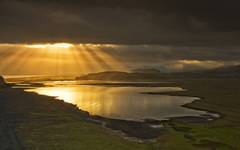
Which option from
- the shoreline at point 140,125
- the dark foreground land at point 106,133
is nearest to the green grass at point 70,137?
the dark foreground land at point 106,133

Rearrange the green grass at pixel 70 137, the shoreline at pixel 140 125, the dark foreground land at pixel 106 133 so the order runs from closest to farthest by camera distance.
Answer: the green grass at pixel 70 137, the dark foreground land at pixel 106 133, the shoreline at pixel 140 125

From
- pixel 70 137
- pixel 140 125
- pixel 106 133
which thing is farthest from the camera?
pixel 140 125

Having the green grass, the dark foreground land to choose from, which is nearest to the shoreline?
A: the dark foreground land

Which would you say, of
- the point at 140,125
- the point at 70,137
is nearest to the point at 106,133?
the point at 70,137

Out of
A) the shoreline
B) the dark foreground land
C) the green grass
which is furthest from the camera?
the shoreline

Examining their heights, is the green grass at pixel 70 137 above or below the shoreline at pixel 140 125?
above

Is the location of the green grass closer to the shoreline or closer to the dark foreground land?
the dark foreground land

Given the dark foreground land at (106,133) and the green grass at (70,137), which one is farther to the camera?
the dark foreground land at (106,133)

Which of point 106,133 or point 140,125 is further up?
point 106,133

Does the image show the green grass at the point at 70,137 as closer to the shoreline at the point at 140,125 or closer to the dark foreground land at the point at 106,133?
the dark foreground land at the point at 106,133

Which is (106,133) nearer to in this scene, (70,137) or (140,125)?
(70,137)

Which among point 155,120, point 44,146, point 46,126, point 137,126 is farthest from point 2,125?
point 155,120

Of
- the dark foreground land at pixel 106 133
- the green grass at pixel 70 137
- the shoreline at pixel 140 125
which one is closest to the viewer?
the green grass at pixel 70 137

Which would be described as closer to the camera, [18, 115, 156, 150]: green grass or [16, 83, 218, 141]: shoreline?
[18, 115, 156, 150]: green grass
